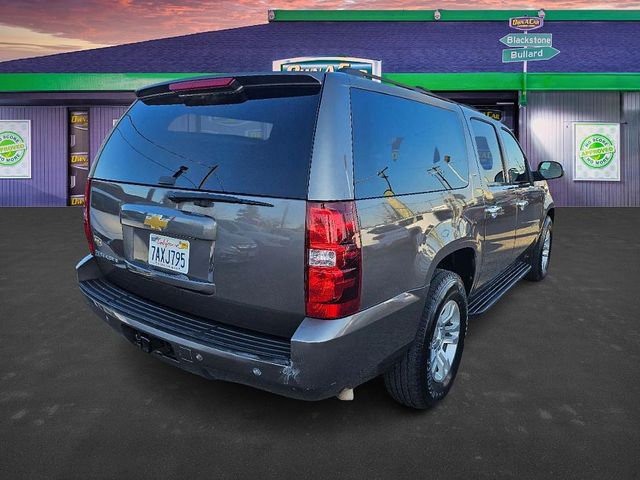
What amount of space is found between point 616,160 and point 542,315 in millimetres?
14605

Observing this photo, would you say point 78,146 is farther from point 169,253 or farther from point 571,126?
point 169,253

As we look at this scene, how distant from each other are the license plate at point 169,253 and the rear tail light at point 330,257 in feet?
2.39

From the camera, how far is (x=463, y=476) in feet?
8.07

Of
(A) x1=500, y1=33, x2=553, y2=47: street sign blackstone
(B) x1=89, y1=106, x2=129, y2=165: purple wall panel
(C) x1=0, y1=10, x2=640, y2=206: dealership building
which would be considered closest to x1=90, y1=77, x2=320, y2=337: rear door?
(A) x1=500, y1=33, x2=553, y2=47: street sign blackstone

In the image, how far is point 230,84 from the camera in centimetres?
268

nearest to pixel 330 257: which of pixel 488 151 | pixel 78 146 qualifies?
pixel 488 151

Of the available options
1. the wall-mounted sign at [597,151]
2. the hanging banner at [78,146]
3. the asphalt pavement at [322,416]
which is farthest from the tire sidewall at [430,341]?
the hanging banner at [78,146]

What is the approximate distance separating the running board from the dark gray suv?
673 mm

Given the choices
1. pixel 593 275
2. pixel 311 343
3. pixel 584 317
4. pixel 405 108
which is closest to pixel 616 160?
pixel 593 275

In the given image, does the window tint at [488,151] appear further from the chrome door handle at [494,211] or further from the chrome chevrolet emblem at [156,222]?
the chrome chevrolet emblem at [156,222]

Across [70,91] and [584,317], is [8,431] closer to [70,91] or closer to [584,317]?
[584,317]

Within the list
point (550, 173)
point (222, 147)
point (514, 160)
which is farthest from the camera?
point (550, 173)

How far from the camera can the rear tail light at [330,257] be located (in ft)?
7.48

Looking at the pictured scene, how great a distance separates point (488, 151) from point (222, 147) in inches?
95.3
